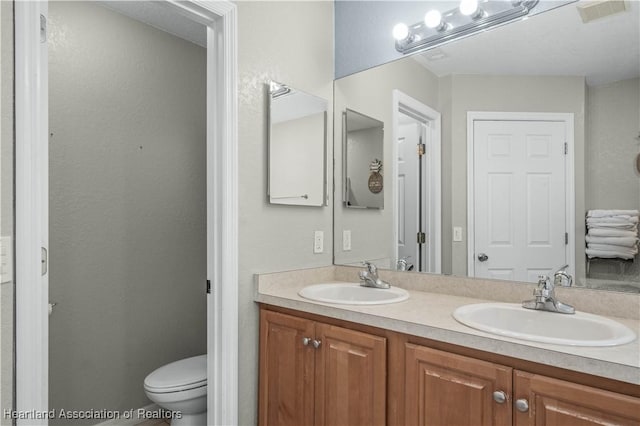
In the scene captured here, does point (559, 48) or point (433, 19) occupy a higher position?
point (433, 19)

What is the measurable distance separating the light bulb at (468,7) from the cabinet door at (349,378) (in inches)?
56.6

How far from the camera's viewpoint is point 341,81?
2.23 metres

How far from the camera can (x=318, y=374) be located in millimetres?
1567

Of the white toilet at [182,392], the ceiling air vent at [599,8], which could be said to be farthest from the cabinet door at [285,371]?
the ceiling air vent at [599,8]

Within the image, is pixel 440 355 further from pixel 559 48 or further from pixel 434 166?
pixel 559 48

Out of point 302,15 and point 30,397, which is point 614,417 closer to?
point 30,397

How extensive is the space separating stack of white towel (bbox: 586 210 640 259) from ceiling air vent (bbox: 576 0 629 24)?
722 mm

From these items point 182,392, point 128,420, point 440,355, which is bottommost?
point 128,420

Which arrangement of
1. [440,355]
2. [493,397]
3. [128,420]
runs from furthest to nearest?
[128,420]
[440,355]
[493,397]

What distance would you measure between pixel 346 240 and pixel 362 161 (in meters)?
0.45

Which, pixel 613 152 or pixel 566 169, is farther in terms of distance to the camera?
pixel 566 169

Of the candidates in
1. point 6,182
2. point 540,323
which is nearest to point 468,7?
point 540,323

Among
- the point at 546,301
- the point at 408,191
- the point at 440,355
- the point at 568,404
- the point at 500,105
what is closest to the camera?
the point at 568,404

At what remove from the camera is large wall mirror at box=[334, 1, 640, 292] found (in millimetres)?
1420
